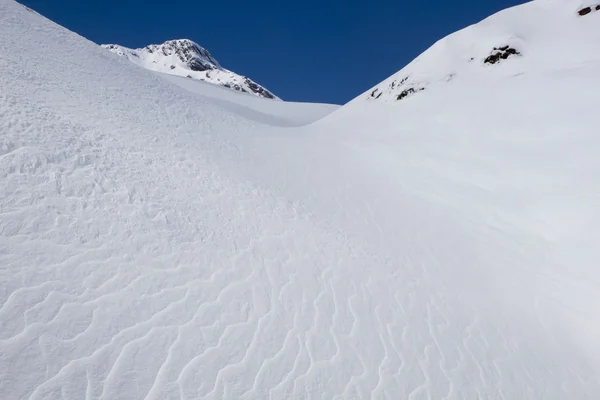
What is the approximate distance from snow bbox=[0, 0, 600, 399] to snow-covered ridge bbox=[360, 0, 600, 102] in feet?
28.3

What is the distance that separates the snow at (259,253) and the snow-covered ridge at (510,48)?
8.62 metres

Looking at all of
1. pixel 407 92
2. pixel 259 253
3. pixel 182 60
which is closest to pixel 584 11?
pixel 407 92

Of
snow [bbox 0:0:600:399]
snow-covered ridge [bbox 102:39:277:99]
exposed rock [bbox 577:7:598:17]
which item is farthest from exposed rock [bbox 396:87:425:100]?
snow-covered ridge [bbox 102:39:277:99]

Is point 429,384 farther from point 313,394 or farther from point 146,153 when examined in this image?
point 146,153

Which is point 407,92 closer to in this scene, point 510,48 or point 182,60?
point 510,48

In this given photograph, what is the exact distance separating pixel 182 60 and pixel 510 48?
15469cm

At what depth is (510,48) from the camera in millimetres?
20781

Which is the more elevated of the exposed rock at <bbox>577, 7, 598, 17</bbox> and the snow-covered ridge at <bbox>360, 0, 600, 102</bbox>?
the exposed rock at <bbox>577, 7, 598, 17</bbox>

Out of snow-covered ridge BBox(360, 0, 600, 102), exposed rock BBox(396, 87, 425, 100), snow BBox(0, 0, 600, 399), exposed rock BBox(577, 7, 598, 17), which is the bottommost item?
snow BBox(0, 0, 600, 399)

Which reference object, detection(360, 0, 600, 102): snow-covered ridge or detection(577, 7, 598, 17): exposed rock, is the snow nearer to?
detection(360, 0, 600, 102): snow-covered ridge

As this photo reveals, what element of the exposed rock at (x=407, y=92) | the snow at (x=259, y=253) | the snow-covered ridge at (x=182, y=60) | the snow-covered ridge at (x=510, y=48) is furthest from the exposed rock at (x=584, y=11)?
the snow-covered ridge at (x=182, y=60)

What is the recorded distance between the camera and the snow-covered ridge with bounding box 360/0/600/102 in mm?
18906

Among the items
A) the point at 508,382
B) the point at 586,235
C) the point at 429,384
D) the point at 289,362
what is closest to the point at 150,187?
the point at 289,362

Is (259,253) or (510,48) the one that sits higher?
(510,48)
